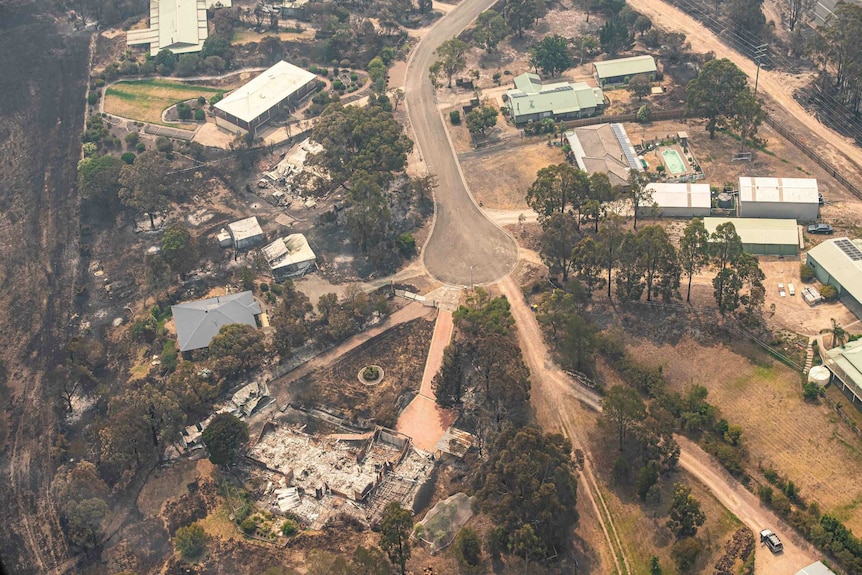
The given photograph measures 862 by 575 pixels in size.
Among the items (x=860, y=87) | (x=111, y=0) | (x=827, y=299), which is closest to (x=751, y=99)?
(x=860, y=87)

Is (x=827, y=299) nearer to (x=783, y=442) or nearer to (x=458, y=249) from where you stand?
(x=783, y=442)

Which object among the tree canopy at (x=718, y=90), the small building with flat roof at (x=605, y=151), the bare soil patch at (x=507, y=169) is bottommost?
the bare soil patch at (x=507, y=169)

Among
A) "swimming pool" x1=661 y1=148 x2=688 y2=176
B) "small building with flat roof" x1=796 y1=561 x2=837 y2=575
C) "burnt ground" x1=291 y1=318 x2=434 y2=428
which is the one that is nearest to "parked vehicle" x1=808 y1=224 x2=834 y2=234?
"swimming pool" x1=661 y1=148 x2=688 y2=176

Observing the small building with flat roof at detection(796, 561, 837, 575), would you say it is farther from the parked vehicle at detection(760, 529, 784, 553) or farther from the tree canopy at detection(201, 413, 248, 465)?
the tree canopy at detection(201, 413, 248, 465)

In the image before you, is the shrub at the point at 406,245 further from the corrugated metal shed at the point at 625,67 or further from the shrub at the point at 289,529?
the corrugated metal shed at the point at 625,67

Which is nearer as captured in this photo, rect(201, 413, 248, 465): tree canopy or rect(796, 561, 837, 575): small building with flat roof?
rect(796, 561, 837, 575): small building with flat roof

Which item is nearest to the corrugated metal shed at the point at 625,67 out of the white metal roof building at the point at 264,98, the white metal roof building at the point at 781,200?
the white metal roof building at the point at 781,200

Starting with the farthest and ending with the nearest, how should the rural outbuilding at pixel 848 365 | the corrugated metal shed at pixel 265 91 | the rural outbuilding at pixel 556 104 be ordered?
the corrugated metal shed at pixel 265 91, the rural outbuilding at pixel 556 104, the rural outbuilding at pixel 848 365
